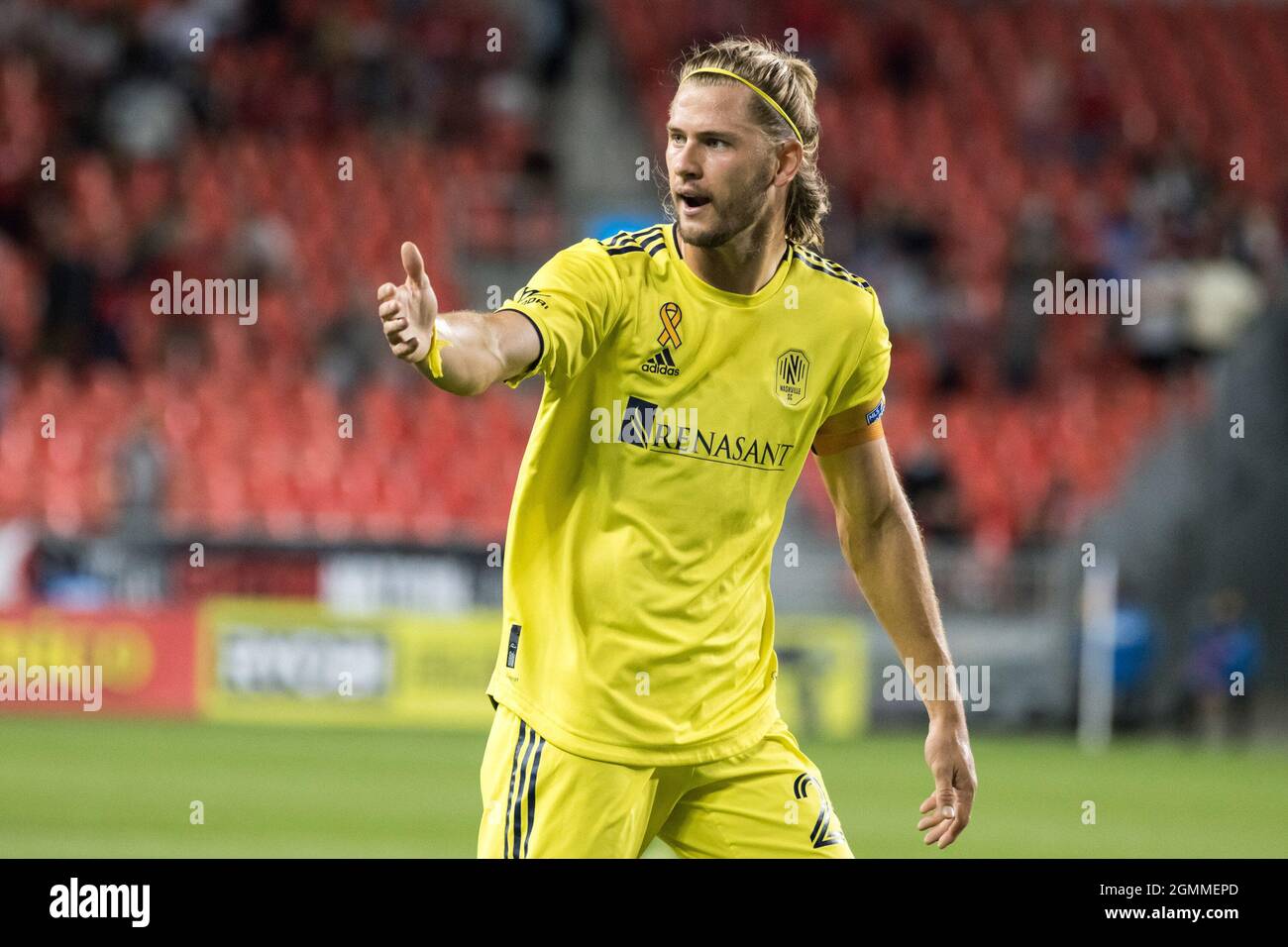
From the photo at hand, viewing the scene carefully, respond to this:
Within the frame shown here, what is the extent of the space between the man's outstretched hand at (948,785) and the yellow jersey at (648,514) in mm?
532

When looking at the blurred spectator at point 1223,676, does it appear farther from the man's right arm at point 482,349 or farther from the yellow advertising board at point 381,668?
the man's right arm at point 482,349

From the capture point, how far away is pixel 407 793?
38.1ft

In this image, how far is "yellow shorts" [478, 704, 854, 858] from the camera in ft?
14.7

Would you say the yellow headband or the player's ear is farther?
the player's ear

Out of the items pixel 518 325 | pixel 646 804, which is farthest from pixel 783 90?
pixel 646 804

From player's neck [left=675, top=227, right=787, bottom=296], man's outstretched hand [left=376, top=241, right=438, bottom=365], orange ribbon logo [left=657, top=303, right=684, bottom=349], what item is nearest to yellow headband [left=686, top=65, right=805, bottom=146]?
player's neck [left=675, top=227, right=787, bottom=296]

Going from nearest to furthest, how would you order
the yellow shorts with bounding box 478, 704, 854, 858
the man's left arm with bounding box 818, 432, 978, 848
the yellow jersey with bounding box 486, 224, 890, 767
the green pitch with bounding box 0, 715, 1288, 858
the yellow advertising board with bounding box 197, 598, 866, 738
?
the yellow shorts with bounding box 478, 704, 854, 858, the yellow jersey with bounding box 486, 224, 890, 767, the man's left arm with bounding box 818, 432, 978, 848, the green pitch with bounding box 0, 715, 1288, 858, the yellow advertising board with bounding box 197, 598, 866, 738

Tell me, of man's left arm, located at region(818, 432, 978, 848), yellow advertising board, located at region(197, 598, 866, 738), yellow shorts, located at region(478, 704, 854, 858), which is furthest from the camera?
yellow advertising board, located at region(197, 598, 866, 738)

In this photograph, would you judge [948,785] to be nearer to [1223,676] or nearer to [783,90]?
[783,90]

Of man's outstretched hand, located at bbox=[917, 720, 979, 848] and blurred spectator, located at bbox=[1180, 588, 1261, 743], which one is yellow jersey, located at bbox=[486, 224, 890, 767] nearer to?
man's outstretched hand, located at bbox=[917, 720, 979, 848]

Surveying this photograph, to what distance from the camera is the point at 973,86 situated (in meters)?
22.2

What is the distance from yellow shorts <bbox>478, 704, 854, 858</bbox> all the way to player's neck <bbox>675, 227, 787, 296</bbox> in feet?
3.54

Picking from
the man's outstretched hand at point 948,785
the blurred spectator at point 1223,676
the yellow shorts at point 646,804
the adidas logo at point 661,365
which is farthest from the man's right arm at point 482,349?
the blurred spectator at point 1223,676
